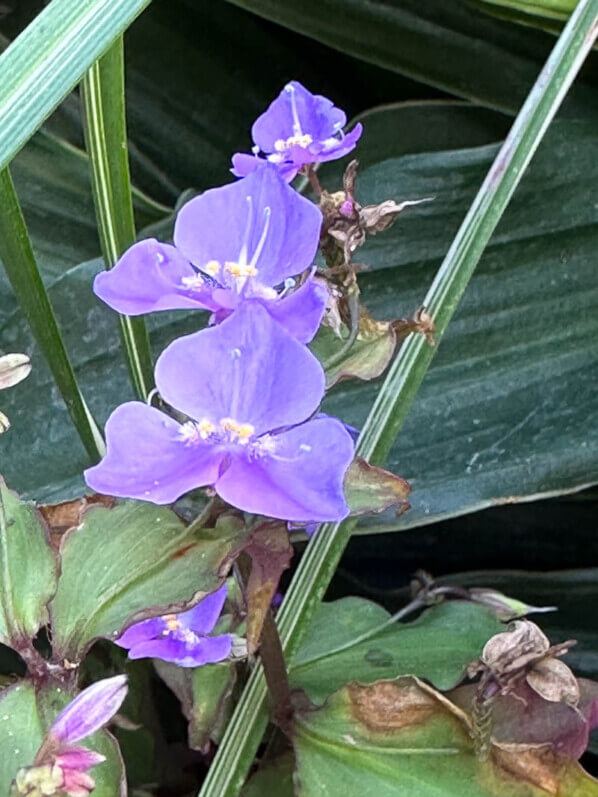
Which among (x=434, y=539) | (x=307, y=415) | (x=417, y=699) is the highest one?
(x=307, y=415)

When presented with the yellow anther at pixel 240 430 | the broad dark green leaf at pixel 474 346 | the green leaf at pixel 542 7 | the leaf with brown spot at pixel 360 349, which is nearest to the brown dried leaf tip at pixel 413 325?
→ the leaf with brown spot at pixel 360 349

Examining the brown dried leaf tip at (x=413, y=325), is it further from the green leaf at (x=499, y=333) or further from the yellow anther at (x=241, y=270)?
the green leaf at (x=499, y=333)

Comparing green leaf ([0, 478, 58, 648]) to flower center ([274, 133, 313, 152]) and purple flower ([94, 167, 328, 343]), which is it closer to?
purple flower ([94, 167, 328, 343])

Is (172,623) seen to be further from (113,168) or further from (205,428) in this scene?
(113,168)

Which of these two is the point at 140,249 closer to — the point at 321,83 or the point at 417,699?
the point at 417,699

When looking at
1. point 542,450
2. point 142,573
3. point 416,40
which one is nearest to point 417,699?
point 142,573

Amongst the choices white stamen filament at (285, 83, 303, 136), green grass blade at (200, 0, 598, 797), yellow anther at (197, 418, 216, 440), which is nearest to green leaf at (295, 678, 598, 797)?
green grass blade at (200, 0, 598, 797)
